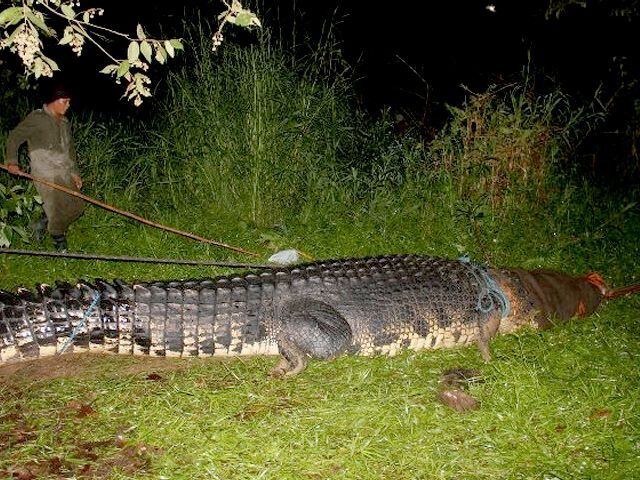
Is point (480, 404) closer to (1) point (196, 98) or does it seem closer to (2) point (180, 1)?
(1) point (196, 98)

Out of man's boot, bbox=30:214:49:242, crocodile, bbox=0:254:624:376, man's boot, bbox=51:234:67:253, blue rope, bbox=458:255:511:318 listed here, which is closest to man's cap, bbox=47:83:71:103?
man's boot, bbox=30:214:49:242

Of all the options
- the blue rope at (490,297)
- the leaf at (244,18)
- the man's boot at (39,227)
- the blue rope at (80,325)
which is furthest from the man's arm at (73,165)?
the leaf at (244,18)

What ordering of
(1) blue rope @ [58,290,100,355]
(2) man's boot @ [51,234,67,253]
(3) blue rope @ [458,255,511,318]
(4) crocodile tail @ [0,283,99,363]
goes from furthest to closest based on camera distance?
(2) man's boot @ [51,234,67,253] < (3) blue rope @ [458,255,511,318] < (1) blue rope @ [58,290,100,355] < (4) crocodile tail @ [0,283,99,363]

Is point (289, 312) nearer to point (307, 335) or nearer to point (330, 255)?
point (307, 335)

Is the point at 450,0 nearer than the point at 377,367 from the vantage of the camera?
No

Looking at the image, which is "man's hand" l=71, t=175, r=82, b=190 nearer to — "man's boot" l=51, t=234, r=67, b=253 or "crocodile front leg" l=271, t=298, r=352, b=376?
"man's boot" l=51, t=234, r=67, b=253

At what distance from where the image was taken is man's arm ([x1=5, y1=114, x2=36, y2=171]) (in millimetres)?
5512

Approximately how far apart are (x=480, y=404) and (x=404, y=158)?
14.3ft

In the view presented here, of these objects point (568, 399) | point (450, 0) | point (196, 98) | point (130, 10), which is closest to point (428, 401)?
point (568, 399)

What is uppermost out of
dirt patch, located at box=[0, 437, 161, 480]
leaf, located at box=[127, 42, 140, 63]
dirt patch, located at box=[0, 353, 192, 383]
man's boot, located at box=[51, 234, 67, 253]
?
leaf, located at box=[127, 42, 140, 63]

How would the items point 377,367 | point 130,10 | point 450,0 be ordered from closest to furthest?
1. point 377,367
2. point 130,10
3. point 450,0

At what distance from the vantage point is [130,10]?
11516 mm

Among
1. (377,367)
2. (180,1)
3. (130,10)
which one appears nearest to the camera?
(377,367)

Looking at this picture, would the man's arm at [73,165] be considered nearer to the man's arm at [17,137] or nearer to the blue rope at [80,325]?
the man's arm at [17,137]
